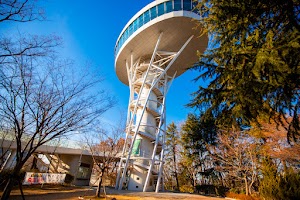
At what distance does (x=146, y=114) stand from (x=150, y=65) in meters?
6.17

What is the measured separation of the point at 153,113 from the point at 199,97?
1731cm

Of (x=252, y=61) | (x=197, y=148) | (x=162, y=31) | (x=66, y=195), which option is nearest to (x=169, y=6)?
(x=162, y=31)

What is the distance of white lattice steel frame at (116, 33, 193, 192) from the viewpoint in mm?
18828

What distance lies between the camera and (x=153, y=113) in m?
22.9

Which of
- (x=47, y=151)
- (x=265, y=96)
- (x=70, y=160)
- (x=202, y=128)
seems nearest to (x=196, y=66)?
(x=265, y=96)

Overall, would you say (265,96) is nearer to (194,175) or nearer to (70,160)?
(70,160)

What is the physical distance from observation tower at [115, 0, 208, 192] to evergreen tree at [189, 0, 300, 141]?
1421cm

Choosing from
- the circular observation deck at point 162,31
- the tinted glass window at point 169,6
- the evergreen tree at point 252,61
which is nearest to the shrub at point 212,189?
the circular observation deck at point 162,31

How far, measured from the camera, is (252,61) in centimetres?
414

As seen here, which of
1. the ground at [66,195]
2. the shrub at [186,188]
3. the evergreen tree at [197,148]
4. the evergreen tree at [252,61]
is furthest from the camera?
the shrub at [186,188]

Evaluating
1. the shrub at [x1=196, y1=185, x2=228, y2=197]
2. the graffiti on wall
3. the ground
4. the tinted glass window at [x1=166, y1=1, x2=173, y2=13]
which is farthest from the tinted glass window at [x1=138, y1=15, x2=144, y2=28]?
the shrub at [x1=196, y1=185, x2=228, y2=197]

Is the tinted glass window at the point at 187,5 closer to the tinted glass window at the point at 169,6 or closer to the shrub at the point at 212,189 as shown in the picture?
the tinted glass window at the point at 169,6

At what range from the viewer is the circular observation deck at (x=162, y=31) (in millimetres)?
20109

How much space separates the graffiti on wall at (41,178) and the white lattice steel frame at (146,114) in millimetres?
5629
